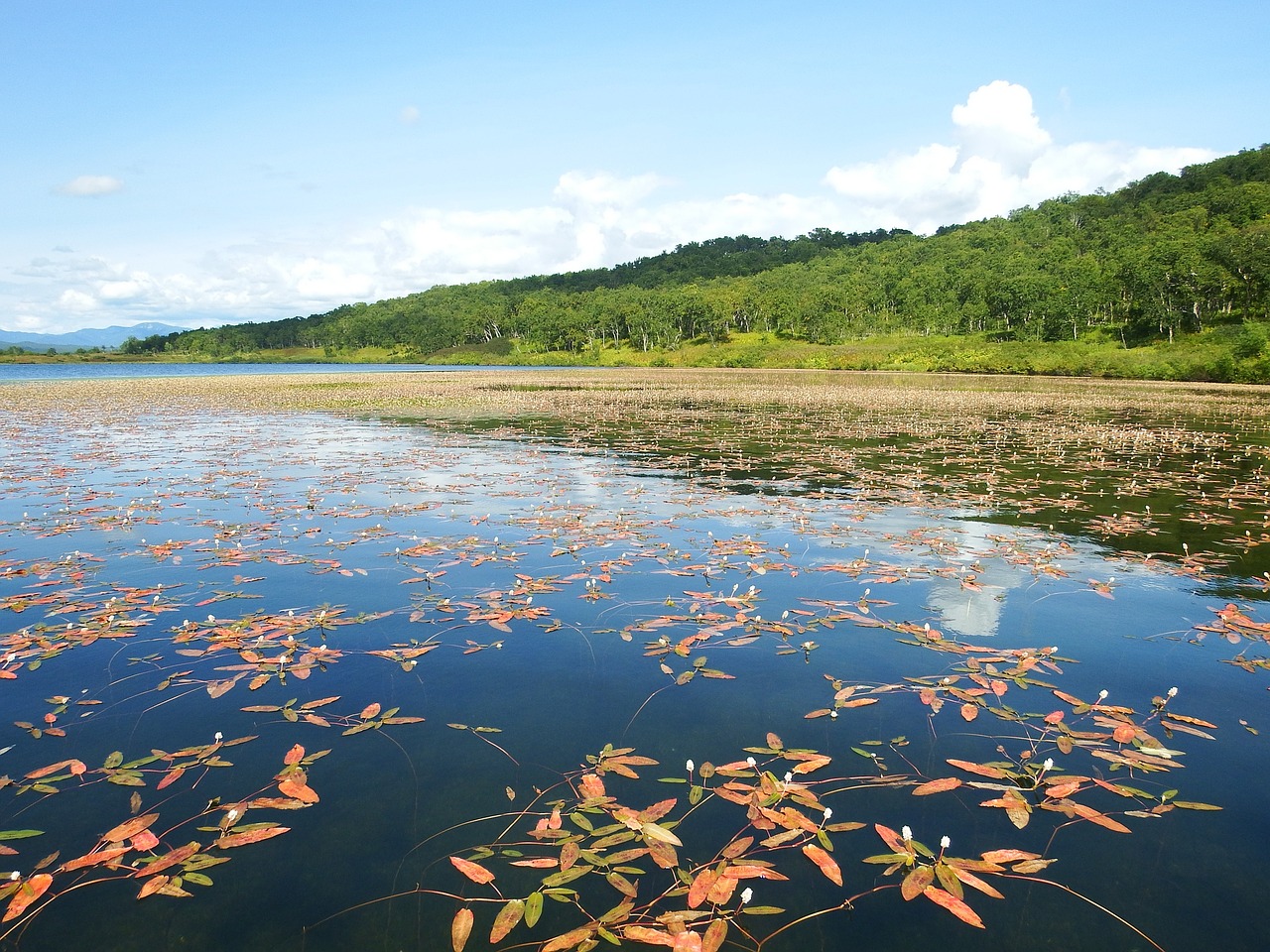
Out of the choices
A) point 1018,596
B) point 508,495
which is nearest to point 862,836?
point 1018,596

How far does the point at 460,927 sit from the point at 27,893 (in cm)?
261

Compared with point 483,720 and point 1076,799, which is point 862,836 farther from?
point 483,720

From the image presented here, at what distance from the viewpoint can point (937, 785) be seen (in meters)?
5.27

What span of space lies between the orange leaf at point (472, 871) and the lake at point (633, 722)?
0.06 feet

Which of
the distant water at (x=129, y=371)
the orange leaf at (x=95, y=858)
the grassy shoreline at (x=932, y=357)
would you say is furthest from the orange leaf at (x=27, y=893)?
the distant water at (x=129, y=371)

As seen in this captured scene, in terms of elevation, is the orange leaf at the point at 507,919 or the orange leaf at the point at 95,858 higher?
the orange leaf at the point at 95,858

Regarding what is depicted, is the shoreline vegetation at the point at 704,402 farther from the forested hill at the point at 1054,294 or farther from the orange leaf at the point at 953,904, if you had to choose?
the forested hill at the point at 1054,294

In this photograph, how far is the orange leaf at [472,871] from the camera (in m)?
4.27

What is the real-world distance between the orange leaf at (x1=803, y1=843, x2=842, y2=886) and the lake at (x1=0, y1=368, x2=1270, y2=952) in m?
0.02

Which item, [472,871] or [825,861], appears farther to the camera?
[825,861]

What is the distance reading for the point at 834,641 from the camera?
26.0 feet

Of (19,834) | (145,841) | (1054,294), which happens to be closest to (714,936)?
(145,841)

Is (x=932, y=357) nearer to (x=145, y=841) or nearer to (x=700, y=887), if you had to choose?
(x=700, y=887)

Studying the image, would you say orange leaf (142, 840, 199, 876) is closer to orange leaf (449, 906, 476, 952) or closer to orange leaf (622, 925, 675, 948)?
orange leaf (449, 906, 476, 952)
